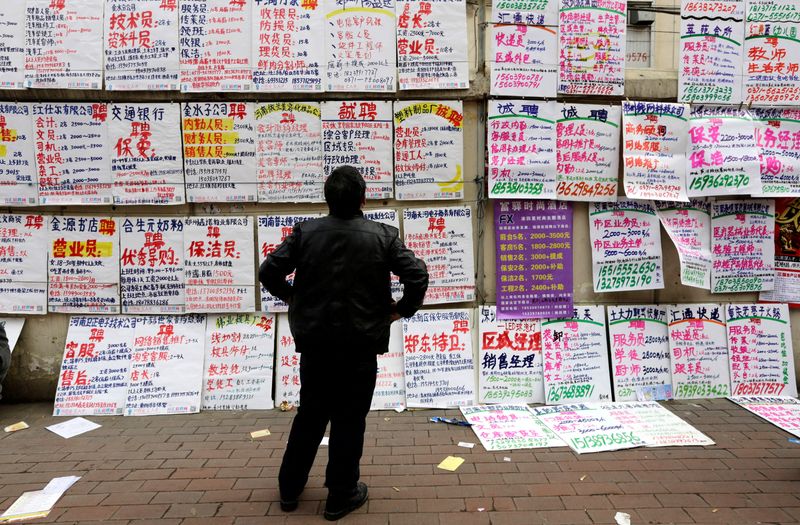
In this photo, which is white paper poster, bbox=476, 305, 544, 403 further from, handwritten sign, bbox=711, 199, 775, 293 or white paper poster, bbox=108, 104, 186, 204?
white paper poster, bbox=108, 104, 186, 204

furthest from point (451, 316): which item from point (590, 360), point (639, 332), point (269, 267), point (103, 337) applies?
point (103, 337)

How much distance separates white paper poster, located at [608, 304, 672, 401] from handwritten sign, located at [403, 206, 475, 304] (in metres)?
1.68

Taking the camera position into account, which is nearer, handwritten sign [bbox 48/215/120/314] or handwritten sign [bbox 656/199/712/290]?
handwritten sign [bbox 48/215/120/314]

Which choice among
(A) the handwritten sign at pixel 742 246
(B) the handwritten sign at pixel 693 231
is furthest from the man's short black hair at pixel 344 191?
(A) the handwritten sign at pixel 742 246

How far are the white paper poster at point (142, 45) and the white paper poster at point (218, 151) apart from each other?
1.30ft

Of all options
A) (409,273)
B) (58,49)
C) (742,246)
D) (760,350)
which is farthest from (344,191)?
(760,350)

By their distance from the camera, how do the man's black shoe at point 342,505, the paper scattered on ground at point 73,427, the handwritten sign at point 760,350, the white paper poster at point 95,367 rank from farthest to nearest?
1. the handwritten sign at point 760,350
2. the white paper poster at point 95,367
3. the paper scattered on ground at point 73,427
4. the man's black shoe at point 342,505

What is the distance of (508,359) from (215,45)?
4.27 meters

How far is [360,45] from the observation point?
4859 mm

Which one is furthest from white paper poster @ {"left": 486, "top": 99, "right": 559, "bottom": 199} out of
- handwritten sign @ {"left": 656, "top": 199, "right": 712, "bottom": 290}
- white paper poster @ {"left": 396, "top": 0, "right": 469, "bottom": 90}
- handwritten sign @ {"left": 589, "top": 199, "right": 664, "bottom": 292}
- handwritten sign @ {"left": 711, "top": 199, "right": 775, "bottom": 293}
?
handwritten sign @ {"left": 711, "top": 199, "right": 775, "bottom": 293}

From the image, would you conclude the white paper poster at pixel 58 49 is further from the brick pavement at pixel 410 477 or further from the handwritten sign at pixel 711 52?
the handwritten sign at pixel 711 52

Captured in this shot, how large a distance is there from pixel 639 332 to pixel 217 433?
14.0 feet

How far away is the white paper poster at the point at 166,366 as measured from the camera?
15.8ft

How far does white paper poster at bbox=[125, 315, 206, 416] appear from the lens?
4.82 m
